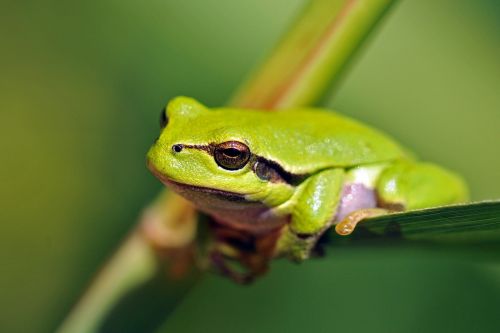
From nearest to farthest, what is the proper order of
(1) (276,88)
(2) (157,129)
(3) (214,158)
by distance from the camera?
(1) (276,88) → (3) (214,158) → (2) (157,129)

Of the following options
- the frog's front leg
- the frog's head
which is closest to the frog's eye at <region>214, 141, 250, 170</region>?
the frog's head

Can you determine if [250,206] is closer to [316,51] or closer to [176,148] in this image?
[176,148]

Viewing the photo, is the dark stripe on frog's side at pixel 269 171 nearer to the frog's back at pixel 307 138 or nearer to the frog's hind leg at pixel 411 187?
the frog's back at pixel 307 138

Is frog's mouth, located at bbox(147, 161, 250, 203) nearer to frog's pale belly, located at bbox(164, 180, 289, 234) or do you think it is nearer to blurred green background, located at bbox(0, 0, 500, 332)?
frog's pale belly, located at bbox(164, 180, 289, 234)

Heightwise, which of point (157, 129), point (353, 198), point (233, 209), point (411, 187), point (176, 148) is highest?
point (411, 187)

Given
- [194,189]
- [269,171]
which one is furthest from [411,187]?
[194,189]

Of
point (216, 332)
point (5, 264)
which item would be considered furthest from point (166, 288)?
point (5, 264)
